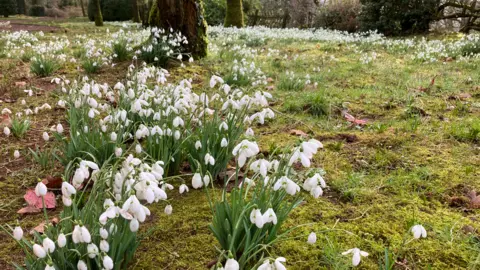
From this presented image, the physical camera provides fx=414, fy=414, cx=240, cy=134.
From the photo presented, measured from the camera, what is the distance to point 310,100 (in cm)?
489

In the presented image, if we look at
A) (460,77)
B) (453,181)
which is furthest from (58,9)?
(453,181)

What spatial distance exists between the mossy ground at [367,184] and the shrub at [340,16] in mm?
13314

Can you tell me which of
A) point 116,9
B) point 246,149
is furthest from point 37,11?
point 246,149

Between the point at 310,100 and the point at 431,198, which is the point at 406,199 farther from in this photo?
the point at 310,100

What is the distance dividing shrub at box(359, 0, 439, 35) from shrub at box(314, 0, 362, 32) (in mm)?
2601

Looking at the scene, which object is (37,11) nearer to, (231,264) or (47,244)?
(47,244)

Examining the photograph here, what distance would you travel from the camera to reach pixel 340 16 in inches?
757

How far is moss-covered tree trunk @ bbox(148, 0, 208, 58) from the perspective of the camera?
269 inches

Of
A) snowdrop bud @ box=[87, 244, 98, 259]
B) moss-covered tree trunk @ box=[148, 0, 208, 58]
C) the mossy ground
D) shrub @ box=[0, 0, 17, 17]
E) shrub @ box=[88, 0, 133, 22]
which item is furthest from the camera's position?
shrub @ box=[0, 0, 17, 17]

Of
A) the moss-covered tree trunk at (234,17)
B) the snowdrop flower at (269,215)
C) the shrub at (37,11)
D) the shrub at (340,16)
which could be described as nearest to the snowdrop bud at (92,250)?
the snowdrop flower at (269,215)

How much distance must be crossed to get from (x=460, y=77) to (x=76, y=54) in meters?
6.80

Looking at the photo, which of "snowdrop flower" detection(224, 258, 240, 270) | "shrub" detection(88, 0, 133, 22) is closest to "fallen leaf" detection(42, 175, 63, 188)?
"snowdrop flower" detection(224, 258, 240, 270)

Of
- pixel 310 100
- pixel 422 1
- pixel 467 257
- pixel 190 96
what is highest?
pixel 422 1

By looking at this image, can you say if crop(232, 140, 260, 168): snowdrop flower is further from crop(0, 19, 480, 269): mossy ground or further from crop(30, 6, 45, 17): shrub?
crop(30, 6, 45, 17): shrub
